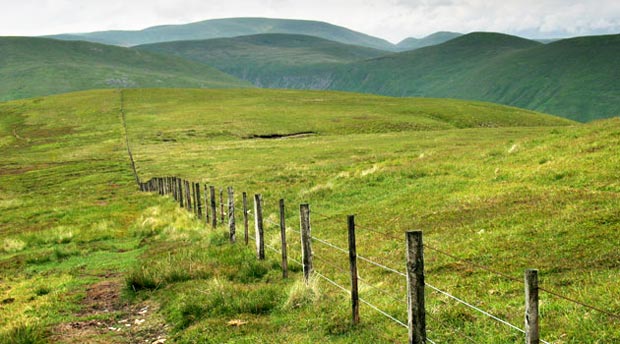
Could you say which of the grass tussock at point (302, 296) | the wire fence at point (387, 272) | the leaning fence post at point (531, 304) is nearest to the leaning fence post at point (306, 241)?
the wire fence at point (387, 272)

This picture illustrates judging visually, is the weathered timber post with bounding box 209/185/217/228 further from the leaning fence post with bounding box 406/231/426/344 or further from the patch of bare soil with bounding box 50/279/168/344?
the leaning fence post with bounding box 406/231/426/344

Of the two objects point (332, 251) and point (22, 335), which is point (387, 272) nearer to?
point (332, 251)

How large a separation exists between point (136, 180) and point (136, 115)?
68.9m

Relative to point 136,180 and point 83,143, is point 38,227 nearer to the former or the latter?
point 136,180

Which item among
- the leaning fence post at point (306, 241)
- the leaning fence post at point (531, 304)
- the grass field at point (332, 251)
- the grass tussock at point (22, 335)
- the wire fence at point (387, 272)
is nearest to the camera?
the leaning fence post at point (531, 304)

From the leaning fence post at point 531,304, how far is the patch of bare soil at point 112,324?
25.0 feet

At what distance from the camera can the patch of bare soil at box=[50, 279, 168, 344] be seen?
37.1 feet

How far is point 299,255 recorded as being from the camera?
16031 millimetres

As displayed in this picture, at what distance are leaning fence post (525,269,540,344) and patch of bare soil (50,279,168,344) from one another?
7622 mm

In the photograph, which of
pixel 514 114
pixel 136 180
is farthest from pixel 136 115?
pixel 514 114

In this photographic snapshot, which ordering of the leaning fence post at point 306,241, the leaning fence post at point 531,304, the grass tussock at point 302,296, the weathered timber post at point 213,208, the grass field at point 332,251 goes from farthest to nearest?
the weathered timber post at point 213,208, the leaning fence post at point 306,241, the grass tussock at point 302,296, the grass field at point 332,251, the leaning fence post at point 531,304

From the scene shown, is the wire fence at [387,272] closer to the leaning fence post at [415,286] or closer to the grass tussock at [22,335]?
the leaning fence post at [415,286]

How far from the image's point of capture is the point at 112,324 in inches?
489

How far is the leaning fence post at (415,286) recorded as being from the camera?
24.8ft
